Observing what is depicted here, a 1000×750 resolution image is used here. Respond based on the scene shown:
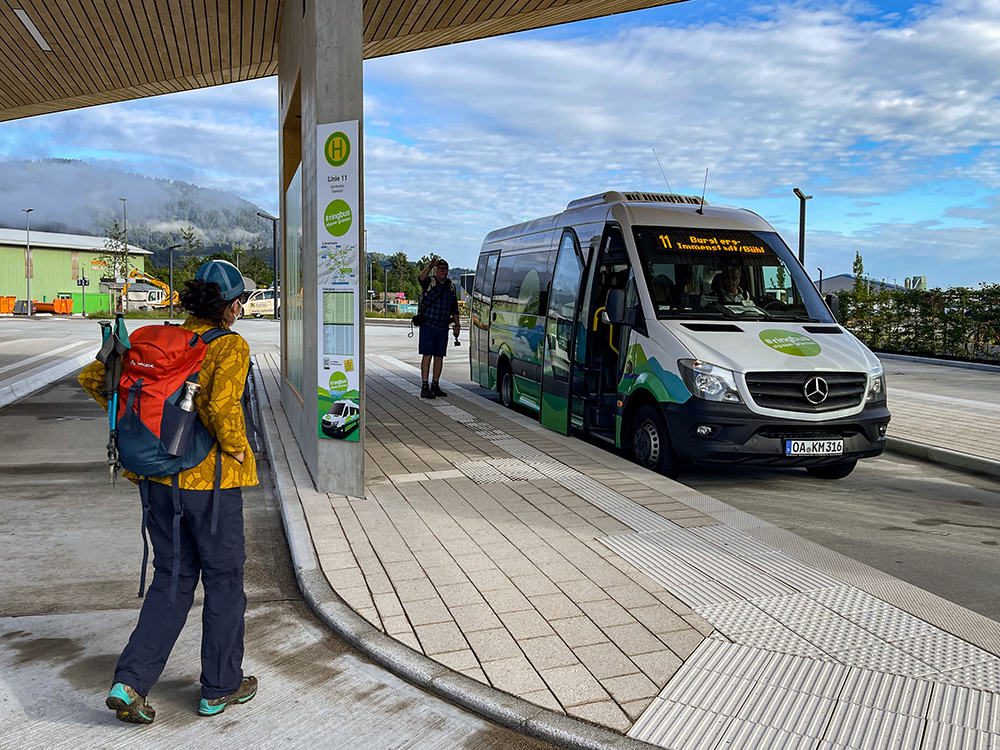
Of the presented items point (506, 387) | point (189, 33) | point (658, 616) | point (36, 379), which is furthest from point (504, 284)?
point (36, 379)

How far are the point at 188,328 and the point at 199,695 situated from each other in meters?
1.52

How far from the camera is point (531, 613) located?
14.3ft

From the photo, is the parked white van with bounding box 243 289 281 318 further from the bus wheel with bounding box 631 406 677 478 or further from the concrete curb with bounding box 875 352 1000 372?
the bus wheel with bounding box 631 406 677 478

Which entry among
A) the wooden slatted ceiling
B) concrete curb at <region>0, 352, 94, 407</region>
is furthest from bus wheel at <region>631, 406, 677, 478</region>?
concrete curb at <region>0, 352, 94, 407</region>

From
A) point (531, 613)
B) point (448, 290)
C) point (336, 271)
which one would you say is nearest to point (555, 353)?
point (448, 290)

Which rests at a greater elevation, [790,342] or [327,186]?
[327,186]

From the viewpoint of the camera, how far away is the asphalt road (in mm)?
3283

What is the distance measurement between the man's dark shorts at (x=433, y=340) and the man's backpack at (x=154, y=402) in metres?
9.47

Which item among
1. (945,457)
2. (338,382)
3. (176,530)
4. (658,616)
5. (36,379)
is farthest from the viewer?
(36,379)

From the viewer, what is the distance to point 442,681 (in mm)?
3654

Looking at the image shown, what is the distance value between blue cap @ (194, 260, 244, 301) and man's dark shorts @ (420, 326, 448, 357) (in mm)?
9154

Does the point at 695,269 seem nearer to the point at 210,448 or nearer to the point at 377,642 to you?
the point at 377,642

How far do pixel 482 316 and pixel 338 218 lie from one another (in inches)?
293

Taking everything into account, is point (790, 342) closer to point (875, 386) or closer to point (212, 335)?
point (875, 386)
